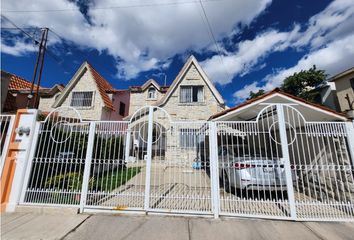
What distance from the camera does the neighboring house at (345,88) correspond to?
1256cm

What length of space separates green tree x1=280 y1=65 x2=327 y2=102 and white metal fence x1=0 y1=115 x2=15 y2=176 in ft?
71.6

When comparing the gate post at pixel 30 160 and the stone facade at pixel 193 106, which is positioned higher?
the stone facade at pixel 193 106

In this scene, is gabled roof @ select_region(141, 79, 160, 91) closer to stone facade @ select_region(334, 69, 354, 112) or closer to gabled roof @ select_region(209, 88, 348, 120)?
gabled roof @ select_region(209, 88, 348, 120)

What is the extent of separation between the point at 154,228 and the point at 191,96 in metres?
11.5

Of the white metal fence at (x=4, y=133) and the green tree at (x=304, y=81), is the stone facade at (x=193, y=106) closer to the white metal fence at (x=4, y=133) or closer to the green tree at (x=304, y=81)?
the white metal fence at (x=4, y=133)

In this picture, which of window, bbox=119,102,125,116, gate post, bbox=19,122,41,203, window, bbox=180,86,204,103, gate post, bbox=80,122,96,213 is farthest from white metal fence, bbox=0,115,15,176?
window, bbox=119,102,125,116

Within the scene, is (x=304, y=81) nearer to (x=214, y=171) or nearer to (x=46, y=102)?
(x=214, y=171)

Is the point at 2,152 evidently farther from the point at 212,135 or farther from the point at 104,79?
the point at 104,79

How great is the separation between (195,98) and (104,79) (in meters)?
11.7

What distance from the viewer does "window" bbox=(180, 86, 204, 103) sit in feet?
46.2

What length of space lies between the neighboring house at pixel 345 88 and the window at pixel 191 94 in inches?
423

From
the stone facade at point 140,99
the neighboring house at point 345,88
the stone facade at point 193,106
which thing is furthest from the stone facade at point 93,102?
the neighboring house at point 345,88

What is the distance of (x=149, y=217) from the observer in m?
4.10

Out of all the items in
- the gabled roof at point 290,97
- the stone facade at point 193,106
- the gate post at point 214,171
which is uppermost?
the stone facade at point 193,106
